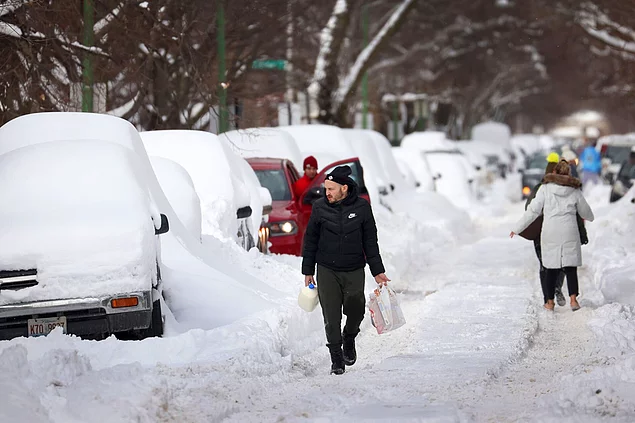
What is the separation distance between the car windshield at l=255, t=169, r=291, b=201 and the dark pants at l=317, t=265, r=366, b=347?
8233 millimetres

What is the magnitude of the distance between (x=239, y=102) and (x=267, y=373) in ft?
57.9

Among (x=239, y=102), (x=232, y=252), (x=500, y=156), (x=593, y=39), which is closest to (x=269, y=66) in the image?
(x=239, y=102)

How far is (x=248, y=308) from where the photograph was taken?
37.2ft

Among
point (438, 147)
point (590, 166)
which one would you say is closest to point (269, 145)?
point (590, 166)

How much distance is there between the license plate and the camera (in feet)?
31.0

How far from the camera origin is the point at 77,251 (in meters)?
9.59

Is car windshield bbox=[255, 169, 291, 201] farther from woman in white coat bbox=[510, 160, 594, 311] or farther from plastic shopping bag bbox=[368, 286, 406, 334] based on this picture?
plastic shopping bag bbox=[368, 286, 406, 334]

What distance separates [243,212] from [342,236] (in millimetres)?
5736

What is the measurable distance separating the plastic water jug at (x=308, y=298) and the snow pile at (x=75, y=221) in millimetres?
1123

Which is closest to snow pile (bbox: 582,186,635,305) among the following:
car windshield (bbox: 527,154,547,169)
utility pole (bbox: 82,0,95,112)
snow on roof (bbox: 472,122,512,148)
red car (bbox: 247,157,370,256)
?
red car (bbox: 247,157,370,256)

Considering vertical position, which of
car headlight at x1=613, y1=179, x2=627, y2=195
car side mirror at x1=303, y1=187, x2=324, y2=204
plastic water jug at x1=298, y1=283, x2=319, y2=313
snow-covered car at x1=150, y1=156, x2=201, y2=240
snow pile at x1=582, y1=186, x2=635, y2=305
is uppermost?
snow-covered car at x1=150, y1=156, x2=201, y2=240

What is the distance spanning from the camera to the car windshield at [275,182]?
1812 centimetres

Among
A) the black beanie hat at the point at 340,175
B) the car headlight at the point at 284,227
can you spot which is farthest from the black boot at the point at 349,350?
the car headlight at the point at 284,227

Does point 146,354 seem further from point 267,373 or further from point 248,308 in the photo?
point 248,308
